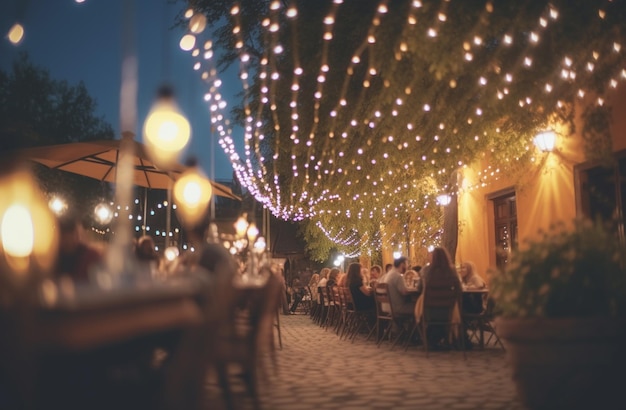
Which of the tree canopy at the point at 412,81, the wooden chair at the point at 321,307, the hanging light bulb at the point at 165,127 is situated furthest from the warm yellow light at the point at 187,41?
the wooden chair at the point at 321,307

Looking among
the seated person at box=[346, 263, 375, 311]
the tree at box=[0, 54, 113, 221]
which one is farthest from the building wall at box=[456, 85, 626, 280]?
the tree at box=[0, 54, 113, 221]

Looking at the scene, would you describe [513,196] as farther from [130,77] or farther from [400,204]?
[130,77]

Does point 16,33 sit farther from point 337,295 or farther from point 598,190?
point 598,190

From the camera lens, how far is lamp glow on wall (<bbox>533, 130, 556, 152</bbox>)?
10781 mm

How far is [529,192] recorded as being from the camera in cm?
1230

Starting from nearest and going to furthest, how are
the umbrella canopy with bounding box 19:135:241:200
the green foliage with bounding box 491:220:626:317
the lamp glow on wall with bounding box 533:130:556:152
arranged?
the green foliage with bounding box 491:220:626:317 → the umbrella canopy with bounding box 19:135:241:200 → the lamp glow on wall with bounding box 533:130:556:152

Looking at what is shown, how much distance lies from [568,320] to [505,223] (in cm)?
993

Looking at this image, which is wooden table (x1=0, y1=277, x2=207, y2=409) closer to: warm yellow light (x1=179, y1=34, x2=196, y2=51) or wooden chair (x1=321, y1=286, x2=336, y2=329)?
warm yellow light (x1=179, y1=34, x2=196, y2=51)

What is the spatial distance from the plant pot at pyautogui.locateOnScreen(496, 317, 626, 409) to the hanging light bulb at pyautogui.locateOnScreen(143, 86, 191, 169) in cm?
334

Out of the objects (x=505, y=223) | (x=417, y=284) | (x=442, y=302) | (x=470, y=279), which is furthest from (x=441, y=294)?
(x=505, y=223)

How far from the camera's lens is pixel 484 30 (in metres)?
8.12

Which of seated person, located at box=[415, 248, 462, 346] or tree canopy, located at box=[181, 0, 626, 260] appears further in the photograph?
seated person, located at box=[415, 248, 462, 346]

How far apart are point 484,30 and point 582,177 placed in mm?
3475

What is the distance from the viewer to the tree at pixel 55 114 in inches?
1017
